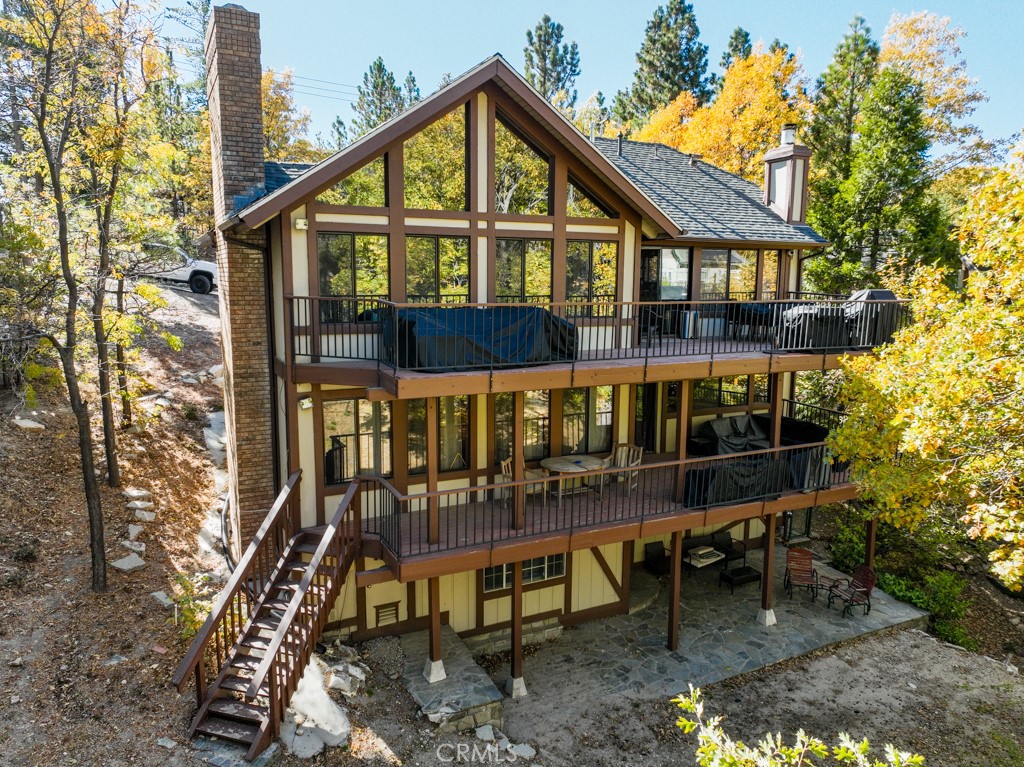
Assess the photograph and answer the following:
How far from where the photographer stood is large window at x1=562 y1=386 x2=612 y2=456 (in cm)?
1346

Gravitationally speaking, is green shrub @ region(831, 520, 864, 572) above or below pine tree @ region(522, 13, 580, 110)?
below

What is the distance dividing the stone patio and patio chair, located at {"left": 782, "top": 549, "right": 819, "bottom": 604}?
0.77 feet

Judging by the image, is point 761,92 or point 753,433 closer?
point 753,433

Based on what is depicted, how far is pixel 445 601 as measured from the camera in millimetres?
12578

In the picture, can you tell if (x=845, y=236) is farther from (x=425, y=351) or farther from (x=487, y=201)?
(x=425, y=351)

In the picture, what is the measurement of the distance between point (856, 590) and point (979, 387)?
8.15 m

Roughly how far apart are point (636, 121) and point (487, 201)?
104 feet

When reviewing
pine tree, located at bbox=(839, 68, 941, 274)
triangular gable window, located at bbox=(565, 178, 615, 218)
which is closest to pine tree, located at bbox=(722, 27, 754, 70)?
pine tree, located at bbox=(839, 68, 941, 274)

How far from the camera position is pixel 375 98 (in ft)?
134

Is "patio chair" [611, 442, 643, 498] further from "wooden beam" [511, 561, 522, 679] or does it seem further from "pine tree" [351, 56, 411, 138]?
"pine tree" [351, 56, 411, 138]

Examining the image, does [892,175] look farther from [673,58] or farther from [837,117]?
[673,58]

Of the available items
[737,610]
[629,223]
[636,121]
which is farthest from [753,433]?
[636,121]

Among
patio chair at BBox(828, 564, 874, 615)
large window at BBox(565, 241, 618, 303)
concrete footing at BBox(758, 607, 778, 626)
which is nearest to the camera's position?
large window at BBox(565, 241, 618, 303)

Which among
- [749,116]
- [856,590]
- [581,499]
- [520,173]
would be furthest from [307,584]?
[749,116]
